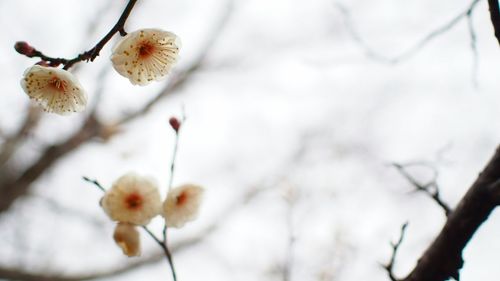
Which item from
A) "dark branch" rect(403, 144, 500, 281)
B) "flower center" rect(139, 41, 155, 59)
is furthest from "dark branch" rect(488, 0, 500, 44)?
"flower center" rect(139, 41, 155, 59)

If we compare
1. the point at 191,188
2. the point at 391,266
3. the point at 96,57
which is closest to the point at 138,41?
the point at 96,57

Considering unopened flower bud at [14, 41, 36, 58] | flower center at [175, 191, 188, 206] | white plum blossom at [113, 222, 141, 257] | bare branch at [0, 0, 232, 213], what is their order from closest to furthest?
unopened flower bud at [14, 41, 36, 58] < white plum blossom at [113, 222, 141, 257] < flower center at [175, 191, 188, 206] < bare branch at [0, 0, 232, 213]

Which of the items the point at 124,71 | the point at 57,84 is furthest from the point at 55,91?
the point at 124,71

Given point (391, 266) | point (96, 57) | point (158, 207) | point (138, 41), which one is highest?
point (96, 57)

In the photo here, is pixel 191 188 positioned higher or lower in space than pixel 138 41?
lower

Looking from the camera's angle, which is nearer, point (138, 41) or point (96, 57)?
point (96, 57)

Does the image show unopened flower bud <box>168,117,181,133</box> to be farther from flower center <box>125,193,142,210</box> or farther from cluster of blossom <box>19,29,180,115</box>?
flower center <box>125,193,142,210</box>

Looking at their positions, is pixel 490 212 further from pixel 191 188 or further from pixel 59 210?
pixel 59 210
